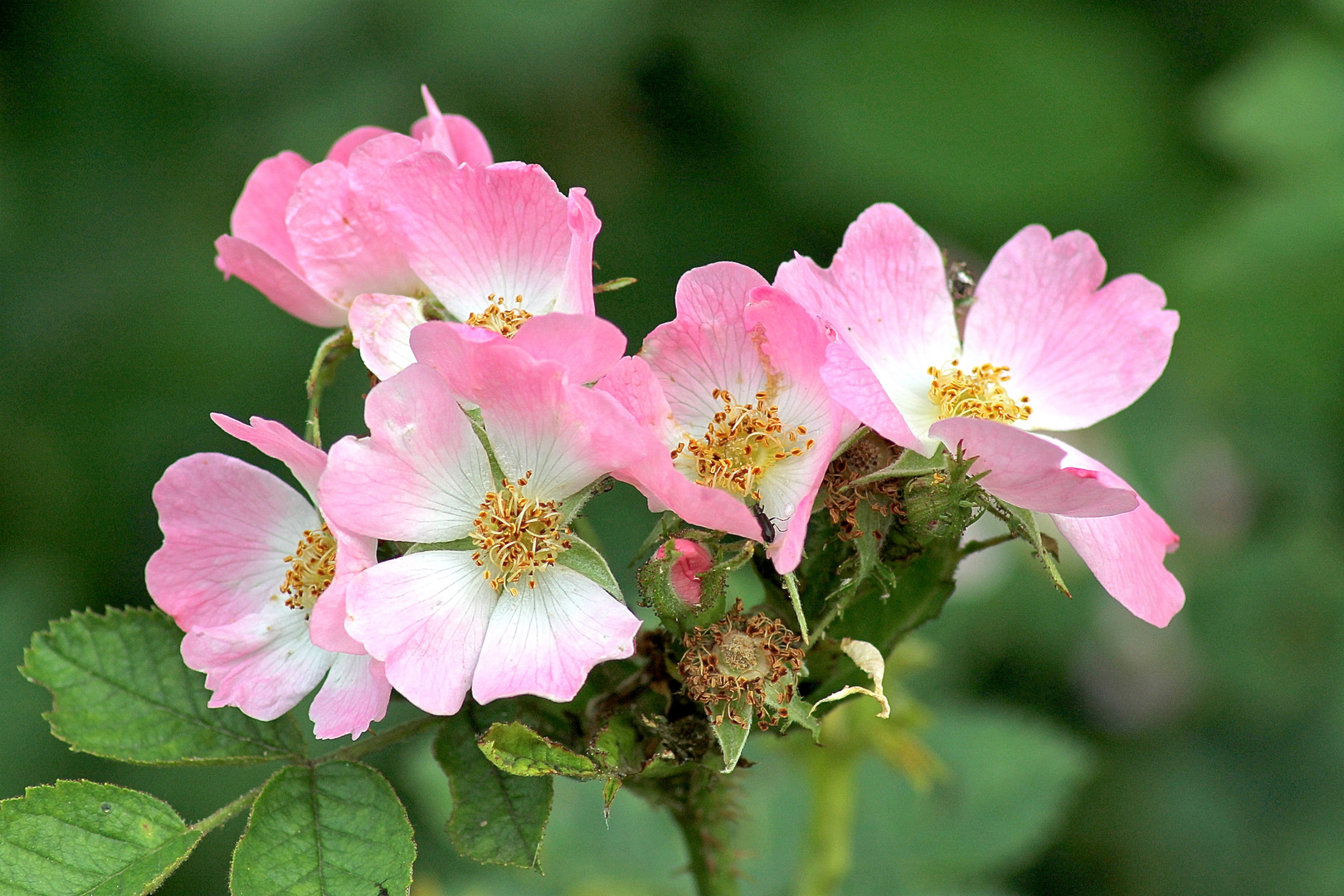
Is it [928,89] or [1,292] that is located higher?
[928,89]

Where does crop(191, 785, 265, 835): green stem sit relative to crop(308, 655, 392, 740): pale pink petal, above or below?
below

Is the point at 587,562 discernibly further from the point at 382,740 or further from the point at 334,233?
the point at 334,233

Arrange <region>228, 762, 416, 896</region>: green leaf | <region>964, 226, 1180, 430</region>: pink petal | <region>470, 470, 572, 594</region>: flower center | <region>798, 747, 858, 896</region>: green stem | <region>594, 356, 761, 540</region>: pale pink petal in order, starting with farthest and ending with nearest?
<region>798, 747, 858, 896</region>: green stem
<region>964, 226, 1180, 430</region>: pink petal
<region>470, 470, 572, 594</region>: flower center
<region>228, 762, 416, 896</region>: green leaf
<region>594, 356, 761, 540</region>: pale pink petal

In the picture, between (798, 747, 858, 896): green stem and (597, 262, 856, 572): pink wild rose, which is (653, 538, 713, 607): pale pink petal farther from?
(798, 747, 858, 896): green stem

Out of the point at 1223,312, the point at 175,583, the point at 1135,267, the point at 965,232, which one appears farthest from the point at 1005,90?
the point at 175,583

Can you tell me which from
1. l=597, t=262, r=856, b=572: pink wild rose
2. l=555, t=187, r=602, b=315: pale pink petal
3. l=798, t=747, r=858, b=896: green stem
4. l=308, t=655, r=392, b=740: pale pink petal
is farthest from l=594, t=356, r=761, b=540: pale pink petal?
l=798, t=747, r=858, b=896: green stem

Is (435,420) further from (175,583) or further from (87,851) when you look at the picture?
(87,851)
